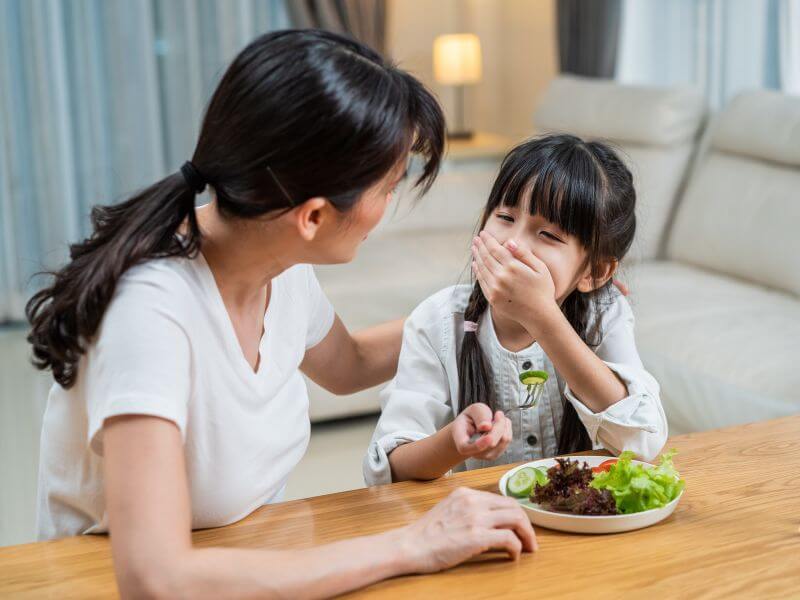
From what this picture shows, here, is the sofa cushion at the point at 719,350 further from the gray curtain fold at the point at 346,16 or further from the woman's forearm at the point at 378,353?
the gray curtain fold at the point at 346,16

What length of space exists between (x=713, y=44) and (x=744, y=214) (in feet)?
3.47

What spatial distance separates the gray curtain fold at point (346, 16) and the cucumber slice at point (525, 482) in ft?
12.5

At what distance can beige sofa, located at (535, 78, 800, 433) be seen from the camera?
2475mm

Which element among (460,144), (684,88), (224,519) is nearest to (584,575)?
(224,519)

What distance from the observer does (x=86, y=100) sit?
4.61 meters

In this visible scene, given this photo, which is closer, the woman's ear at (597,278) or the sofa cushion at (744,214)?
the woman's ear at (597,278)

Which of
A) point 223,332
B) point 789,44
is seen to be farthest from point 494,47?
point 223,332

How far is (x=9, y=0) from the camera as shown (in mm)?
4383

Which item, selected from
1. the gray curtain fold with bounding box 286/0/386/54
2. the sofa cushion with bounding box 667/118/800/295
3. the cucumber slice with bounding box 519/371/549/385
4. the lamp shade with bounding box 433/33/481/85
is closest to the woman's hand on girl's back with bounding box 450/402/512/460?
the cucumber slice with bounding box 519/371/549/385

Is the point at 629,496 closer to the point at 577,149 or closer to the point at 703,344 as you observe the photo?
the point at 577,149

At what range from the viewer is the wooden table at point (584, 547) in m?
0.98

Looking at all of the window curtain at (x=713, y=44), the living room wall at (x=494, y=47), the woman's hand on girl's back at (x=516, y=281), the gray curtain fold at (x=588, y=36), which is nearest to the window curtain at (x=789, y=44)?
the window curtain at (x=713, y=44)

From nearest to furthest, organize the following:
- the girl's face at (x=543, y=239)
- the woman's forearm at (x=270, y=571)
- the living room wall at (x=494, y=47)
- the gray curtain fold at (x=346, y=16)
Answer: the woman's forearm at (x=270, y=571) < the girl's face at (x=543, y=239) < the gray curtain fold at (x=346, y=16) < the living room wall at (x=494, y=47)

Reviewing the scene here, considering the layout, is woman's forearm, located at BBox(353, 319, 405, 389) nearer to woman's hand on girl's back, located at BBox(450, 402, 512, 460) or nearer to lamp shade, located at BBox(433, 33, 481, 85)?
woman's hand on girl's back, located at BBox(450, 402, 512, 460)
